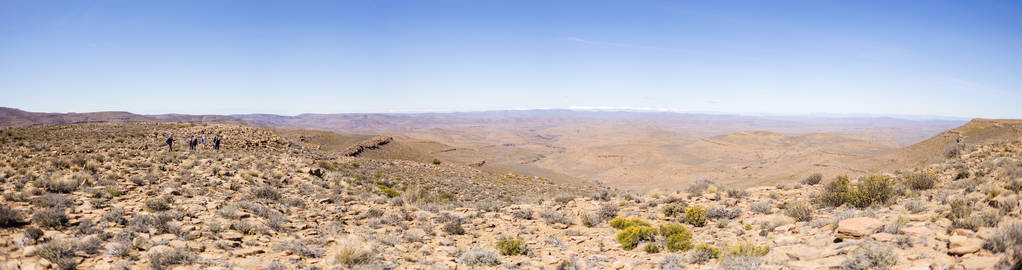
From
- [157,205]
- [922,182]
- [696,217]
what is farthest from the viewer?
[922,182]

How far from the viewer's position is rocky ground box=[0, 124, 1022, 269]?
18.5 ft

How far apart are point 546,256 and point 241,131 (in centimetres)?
2772

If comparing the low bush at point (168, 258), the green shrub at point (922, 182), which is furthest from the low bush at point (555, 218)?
the green shrub at point (922, 182)

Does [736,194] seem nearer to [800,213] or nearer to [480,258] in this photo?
[800,213]

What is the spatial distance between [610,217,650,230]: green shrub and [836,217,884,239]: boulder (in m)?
3.68

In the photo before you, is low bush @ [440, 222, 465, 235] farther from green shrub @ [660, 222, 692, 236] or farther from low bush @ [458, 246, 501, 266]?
green shrub @ [660, 222, 692, 236]

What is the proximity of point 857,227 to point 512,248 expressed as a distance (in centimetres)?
602

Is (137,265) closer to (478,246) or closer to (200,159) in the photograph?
(478,246)

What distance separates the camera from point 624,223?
31.2 feet

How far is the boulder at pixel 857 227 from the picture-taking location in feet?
20.2

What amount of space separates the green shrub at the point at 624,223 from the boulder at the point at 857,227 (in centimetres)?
368

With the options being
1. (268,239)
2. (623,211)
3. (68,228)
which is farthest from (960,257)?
(68,228)

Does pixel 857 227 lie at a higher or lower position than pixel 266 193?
higher

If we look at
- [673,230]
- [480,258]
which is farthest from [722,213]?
[480,258]
